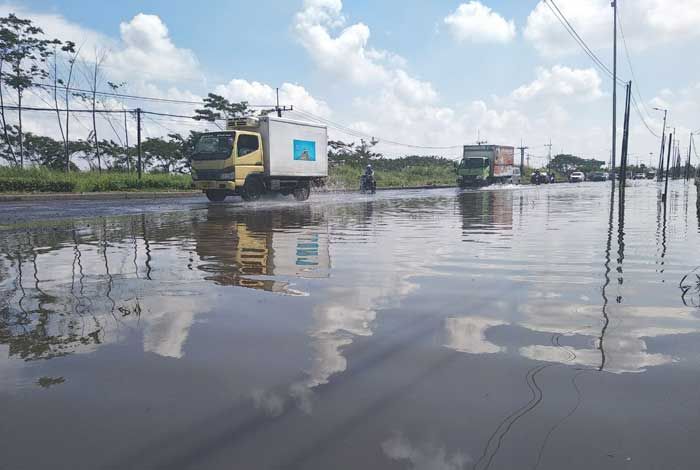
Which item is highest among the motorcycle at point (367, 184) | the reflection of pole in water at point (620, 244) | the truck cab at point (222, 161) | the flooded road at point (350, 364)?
the truck cab at point (222, 161)

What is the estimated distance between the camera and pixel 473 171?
132 feet

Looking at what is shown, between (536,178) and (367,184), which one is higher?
(536,178)

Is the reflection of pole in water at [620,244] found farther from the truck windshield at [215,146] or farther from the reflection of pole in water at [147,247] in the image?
the truck windshield at [215,146]

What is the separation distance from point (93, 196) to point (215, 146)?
286 inches

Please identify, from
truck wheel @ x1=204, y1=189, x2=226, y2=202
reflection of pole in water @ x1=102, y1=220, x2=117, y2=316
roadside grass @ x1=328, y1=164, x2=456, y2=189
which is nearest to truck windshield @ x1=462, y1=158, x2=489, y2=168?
roadside grass @ x1=328, y1=164, x2=456, y2=189

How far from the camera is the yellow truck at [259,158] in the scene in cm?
1895

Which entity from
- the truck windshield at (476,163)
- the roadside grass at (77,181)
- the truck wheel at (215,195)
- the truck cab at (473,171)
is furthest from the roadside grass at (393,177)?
the truck wheel at (215,195)

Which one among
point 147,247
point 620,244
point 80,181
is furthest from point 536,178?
point 147,247

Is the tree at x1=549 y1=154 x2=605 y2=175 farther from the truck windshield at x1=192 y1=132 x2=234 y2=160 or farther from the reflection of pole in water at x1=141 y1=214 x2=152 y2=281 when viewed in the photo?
the reflection of pole in water at x1=141 y1=214 x2=152 y2=281

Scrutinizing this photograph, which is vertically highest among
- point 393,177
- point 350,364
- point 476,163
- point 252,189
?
point 476,163

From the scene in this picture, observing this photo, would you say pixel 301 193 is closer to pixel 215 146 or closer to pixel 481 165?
Result: pixel 215 146

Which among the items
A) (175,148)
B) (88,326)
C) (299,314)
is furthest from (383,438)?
(175,148)

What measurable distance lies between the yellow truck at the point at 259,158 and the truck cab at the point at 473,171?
18.6m

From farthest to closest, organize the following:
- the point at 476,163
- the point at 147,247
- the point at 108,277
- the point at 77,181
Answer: the point at 476,163 < the point at 77,181 < the point at 147,247 < the point at 108,277
